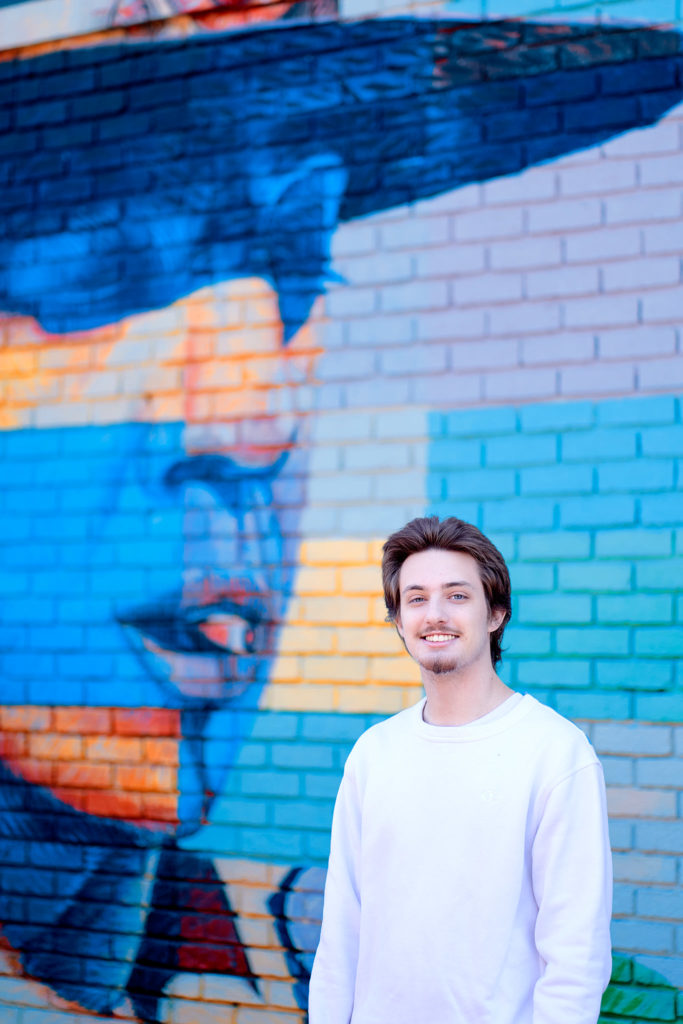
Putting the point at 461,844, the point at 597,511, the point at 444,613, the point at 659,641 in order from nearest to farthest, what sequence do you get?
the point at 461,844 < the point at 444,613 < the point at 659,641 < the point at 597,511

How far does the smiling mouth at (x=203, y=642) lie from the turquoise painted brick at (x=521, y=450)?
994 mm

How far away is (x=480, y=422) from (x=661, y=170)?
103 centimetres

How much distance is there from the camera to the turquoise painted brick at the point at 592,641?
10.4 feet

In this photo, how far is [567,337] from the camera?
130 inches

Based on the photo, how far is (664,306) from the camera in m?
3.20

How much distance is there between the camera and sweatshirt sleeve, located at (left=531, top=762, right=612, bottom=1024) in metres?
1.76

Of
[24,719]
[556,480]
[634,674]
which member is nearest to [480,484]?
[556,480]

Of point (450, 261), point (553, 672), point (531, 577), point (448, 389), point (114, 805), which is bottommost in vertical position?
point (114, 805)

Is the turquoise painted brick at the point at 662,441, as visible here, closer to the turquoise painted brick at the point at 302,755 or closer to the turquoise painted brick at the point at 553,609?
the turquoise painted brick at the point at 553,609

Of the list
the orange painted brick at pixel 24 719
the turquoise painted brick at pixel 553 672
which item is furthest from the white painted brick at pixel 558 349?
the orange painted brick at pixel 24 719

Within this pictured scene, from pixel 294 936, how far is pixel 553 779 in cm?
190

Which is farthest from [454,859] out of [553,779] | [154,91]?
[154,91]

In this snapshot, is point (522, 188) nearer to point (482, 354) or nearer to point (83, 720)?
point (482, 354)

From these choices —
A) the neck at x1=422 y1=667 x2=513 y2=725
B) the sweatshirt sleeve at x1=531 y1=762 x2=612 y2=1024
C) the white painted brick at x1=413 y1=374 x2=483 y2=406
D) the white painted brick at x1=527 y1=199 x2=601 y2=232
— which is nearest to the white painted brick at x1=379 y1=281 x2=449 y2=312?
the white painted brick at x1=413 y1=374 x2=483 y2=406
